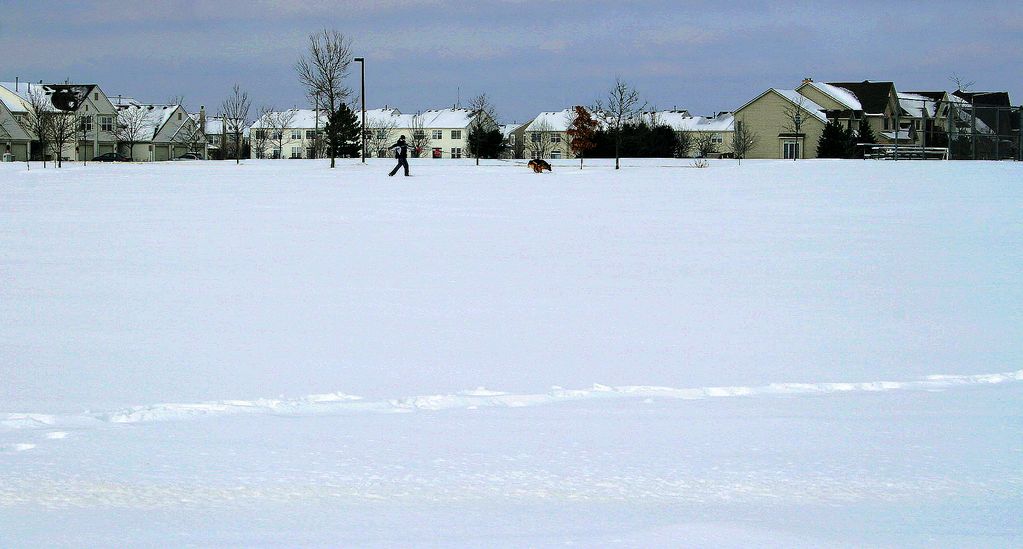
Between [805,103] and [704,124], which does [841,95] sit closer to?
[805,103]

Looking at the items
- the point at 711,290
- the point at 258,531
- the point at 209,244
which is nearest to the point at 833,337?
the point at 711,290

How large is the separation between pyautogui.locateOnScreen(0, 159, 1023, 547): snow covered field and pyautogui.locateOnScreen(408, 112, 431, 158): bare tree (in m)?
107

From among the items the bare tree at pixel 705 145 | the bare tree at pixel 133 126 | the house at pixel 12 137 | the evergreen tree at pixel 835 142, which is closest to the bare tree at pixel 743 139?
the bare tree at pixel 705 145

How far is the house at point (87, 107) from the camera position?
313ft

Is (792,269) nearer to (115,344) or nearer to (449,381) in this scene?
(449,381)

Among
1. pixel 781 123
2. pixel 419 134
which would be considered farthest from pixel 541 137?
pixel 781 123

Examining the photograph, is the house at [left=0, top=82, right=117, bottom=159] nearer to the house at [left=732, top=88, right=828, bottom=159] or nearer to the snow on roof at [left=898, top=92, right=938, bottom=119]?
the house at [left=732, top=88, right=828, bottom=159]

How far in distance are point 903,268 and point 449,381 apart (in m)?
8.75

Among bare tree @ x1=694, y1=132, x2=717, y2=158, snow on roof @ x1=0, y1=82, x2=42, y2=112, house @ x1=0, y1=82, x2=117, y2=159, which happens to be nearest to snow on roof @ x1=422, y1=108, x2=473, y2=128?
bare tree @ x1=694, y1=132, x2=717, y2=158

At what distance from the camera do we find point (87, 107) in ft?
323

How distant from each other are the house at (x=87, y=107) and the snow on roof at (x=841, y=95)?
214ft

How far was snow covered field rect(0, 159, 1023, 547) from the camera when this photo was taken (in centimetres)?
505

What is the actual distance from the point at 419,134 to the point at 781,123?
200ft

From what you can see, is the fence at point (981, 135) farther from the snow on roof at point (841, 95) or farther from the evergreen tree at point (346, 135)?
the evergreen tree at point (346, 135)
